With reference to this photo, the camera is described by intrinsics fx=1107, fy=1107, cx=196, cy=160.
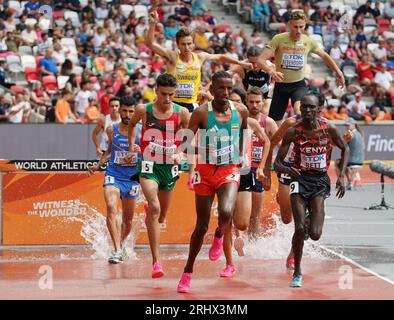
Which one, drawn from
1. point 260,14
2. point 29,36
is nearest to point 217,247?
point 29,36

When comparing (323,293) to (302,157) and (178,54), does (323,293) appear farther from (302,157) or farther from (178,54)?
(178,54)

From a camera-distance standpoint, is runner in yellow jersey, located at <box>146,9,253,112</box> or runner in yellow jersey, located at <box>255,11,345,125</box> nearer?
runner in yellow jersey, located at <box>146,9,253,112</box>

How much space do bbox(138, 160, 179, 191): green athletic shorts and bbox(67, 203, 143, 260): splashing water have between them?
2.23 metres

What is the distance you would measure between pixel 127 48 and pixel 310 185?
17787mm

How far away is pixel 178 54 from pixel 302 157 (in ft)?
12.1

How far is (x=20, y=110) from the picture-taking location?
27.0 meters

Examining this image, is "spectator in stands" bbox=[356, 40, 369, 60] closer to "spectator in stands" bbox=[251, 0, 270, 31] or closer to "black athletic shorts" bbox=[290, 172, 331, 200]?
"spectator in stands" bbox=[251, 0, 270, 31]

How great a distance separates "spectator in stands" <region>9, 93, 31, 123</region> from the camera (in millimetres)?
26922

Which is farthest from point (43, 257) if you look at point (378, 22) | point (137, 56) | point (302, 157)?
point (378, 22)

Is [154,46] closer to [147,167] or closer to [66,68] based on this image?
[147,167]

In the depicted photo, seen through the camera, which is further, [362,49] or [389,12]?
[389,12]

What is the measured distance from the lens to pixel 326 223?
65.0 ft

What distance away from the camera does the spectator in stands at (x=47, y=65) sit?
27.9m

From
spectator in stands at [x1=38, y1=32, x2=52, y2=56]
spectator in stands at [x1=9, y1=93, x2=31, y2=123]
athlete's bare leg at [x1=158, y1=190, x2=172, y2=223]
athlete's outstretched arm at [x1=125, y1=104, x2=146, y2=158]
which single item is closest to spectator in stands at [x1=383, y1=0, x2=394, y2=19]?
spectator in stands at [x1=38, y1=32, x2=52, y2=56]
